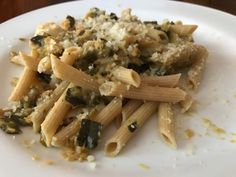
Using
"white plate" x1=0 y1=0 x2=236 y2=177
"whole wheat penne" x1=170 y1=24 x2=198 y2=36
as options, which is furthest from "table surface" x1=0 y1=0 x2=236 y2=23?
"whole wheat penne" x1=170 y1=24 x2=198 y2=36

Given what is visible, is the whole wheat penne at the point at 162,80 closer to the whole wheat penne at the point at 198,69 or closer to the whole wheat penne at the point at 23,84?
the whole wheat penne at the point at 198,69

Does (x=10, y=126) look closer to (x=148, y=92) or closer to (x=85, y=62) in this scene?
(x=85, y=62)

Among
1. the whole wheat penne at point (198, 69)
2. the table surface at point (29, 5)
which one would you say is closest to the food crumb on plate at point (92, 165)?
the whole wheat penne at point (198, 69)

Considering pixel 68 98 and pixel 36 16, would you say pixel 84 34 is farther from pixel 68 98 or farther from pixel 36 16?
pixel 36 16

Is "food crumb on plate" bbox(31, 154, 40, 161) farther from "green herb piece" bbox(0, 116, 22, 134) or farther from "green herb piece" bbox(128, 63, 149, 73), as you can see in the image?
"green herb piece" bbox(128, 63, 149, 73)

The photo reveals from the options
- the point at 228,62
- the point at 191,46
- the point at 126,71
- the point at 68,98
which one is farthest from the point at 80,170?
the point at 228,62

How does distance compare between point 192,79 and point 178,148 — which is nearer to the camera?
point 178,148
